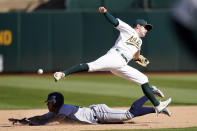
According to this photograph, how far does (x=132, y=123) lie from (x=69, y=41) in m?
11.5

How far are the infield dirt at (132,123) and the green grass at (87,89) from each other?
119cm

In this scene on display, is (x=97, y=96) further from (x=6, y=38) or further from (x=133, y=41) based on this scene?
(x=6, y=38)

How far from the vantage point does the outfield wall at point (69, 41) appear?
2008cm

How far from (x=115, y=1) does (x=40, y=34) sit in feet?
14.0

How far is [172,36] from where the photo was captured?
2061 cm

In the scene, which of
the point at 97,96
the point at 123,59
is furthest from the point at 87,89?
the point at 123,59

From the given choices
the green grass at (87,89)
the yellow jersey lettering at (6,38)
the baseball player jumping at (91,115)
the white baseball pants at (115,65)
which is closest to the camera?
the baseball player jumping at (91,115)

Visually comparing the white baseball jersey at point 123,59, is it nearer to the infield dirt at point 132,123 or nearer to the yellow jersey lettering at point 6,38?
the infield dirt at point 132,123

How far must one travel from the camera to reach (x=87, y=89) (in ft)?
49.4

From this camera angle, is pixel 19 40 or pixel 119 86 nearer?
pixel 119 86

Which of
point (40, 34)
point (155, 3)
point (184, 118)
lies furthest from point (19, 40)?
point (184, 118)

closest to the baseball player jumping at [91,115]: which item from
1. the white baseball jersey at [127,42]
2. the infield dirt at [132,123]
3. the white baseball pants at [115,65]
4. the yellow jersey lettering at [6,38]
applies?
the infield dirt at [132,123]

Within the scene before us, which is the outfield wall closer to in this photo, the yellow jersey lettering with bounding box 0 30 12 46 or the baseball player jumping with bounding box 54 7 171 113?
the yellow jersey lettering with bounding box 0 30 12 46

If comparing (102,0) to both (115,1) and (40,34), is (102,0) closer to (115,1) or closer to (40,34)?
(115,1)
